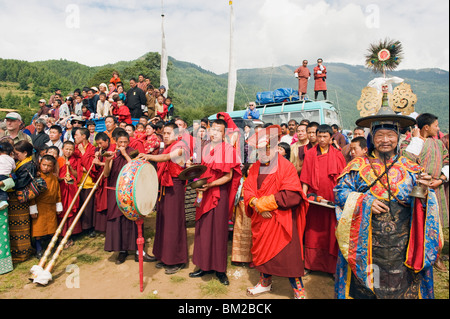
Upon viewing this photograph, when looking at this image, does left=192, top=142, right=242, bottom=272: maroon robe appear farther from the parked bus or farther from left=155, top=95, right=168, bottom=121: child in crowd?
the parked bus

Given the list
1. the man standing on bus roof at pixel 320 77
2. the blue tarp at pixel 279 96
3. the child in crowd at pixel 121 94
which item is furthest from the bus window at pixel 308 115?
the child in crowd at pixel 121 94

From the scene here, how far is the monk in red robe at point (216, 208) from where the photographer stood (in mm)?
3773

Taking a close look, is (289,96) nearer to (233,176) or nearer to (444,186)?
(444,186)

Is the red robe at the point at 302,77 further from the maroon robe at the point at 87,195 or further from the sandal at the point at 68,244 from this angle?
the sandal at the point at 68,244

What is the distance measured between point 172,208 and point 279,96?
401 inches

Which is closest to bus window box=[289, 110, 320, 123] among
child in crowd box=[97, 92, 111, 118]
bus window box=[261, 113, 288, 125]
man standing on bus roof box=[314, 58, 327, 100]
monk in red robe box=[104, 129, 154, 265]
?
bus window box=[261, 113, 288, 125]

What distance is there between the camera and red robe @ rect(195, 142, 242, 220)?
147 inches

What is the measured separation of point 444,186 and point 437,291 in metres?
1.82

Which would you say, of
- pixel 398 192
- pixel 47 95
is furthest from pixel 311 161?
pixel 47 95

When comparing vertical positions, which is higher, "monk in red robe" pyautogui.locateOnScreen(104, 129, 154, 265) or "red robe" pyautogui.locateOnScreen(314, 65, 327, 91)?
"red robe" pyautogui.locateOnScreen(314, 65, 327, 91)

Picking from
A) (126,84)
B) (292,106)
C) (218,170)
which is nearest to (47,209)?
(218,170)

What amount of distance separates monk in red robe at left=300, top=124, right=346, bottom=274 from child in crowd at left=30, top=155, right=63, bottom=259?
4168mm

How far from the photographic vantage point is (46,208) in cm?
472

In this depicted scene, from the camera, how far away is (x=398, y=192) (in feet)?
8.01
